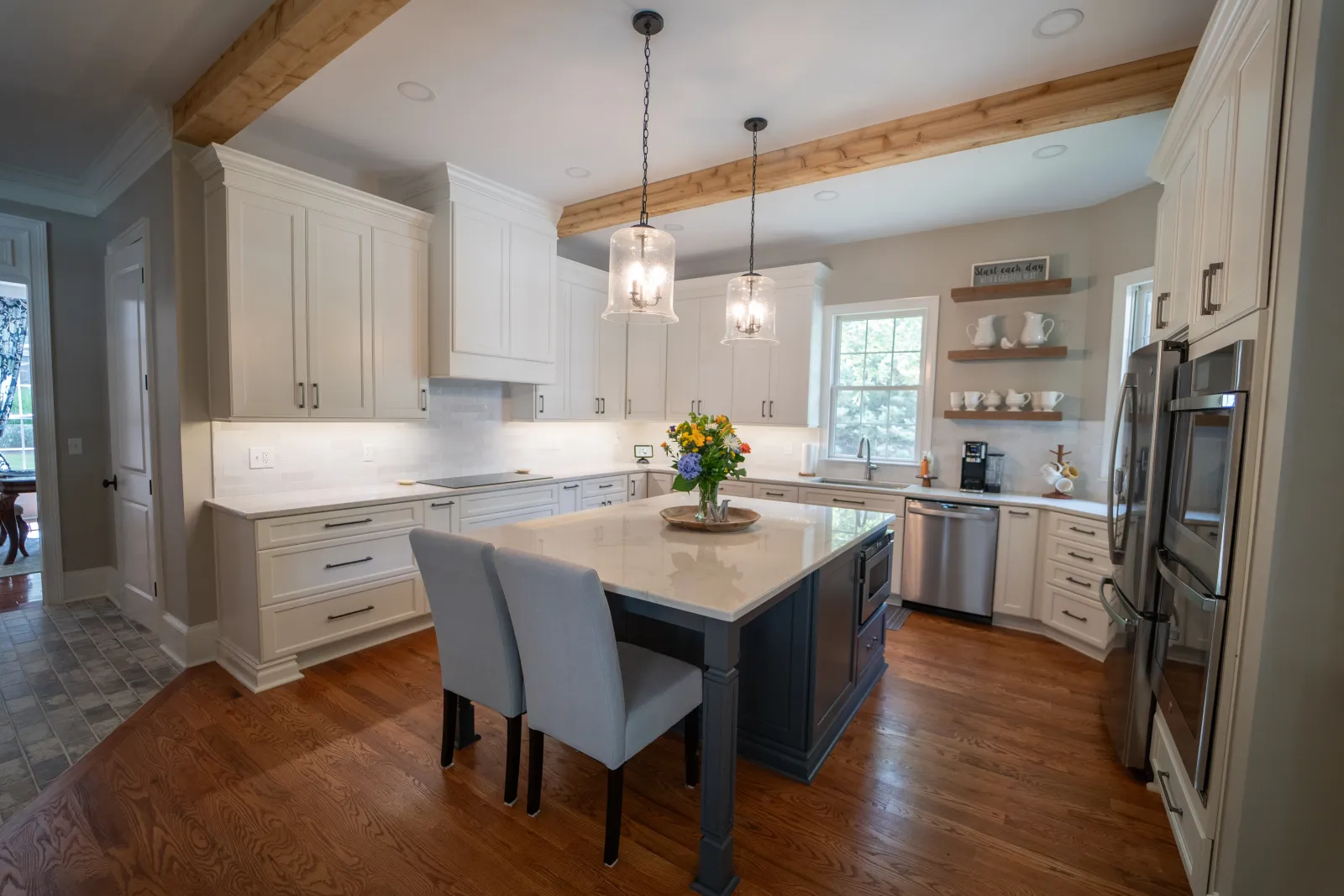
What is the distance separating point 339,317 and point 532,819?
9.03ft

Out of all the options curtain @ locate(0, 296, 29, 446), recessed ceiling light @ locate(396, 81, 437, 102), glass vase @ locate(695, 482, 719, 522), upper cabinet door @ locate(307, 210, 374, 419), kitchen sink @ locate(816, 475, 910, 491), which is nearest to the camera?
glass vase @ locate(695, 482, 719, 522)

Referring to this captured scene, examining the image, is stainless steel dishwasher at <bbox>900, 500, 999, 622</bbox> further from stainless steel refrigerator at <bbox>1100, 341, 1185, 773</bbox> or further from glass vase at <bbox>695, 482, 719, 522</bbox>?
glass vase at <bbox>695, 482, 719, 522</bbox>

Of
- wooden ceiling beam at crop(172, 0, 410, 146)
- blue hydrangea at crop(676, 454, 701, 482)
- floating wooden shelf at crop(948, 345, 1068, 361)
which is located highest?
wooden ceiling beam at crop(172, 0, 410, 146)

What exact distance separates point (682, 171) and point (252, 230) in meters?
2.31

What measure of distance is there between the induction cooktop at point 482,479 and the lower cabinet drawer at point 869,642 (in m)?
2.43

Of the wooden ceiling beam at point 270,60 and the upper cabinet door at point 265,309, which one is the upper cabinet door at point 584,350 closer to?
the upper cabinet door at point 265,309

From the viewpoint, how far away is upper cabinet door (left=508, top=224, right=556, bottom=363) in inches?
155

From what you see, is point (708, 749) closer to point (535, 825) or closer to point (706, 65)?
point (535, 825)

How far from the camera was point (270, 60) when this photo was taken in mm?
2145

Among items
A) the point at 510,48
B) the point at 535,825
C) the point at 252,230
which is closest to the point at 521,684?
the point at 535,825

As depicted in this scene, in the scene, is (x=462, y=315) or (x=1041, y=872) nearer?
(x=1041, y=872)

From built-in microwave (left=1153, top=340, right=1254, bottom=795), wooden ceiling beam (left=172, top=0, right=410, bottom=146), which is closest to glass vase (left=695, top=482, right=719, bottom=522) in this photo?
built-in microwave (left=1153, top=340, right=1254, bottom=795)

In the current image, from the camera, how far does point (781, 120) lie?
9.09 feet

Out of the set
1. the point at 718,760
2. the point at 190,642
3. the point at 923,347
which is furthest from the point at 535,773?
the point at 923,347
